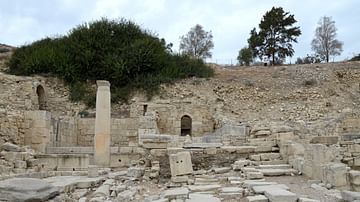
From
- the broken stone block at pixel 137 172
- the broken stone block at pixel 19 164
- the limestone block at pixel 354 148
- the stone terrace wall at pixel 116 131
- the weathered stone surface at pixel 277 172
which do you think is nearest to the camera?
the weathered stone surface at pixel 277 172

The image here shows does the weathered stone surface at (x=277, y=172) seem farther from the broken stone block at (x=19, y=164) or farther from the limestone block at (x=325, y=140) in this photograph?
the broken stone block at (x=19, y=164)

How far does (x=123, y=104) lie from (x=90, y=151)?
9.23m

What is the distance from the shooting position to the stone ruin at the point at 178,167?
302 inches

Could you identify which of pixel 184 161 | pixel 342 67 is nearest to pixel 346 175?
pixel 184 161

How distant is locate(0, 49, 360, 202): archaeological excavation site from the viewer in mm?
8164

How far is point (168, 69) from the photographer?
95.5ft

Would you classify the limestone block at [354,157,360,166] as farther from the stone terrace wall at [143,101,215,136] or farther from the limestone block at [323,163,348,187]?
the stone terrace wall at [143,101,215,136]

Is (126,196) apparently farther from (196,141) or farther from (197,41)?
(197,41)

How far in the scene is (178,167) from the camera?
375 inches

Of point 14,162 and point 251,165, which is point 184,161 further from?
point 14,162

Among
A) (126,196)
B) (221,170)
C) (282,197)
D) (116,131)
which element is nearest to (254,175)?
(221,170)

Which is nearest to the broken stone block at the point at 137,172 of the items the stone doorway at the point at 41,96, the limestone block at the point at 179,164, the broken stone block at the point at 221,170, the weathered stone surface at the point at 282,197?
the limestone block at the point at 179,164

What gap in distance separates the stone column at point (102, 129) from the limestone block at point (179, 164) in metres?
5.64

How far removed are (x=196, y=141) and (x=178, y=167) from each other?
291 inches
